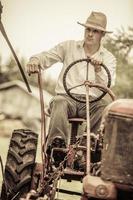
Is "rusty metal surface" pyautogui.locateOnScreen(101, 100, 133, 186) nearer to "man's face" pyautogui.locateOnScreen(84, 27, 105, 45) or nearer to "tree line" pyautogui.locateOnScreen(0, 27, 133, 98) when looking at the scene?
"man's face" pyautogui.locateOnScreen(84, 27, 105, 45)

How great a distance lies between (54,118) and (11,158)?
0.62 meters

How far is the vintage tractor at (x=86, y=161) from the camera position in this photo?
338 cm

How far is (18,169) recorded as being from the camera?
16.8ft

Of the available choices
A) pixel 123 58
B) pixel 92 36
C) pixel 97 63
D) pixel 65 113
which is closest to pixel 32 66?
pixel 65 113

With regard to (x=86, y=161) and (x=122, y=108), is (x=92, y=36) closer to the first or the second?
(x=86, y=161)

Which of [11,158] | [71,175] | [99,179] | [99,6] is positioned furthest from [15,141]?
[99,6]

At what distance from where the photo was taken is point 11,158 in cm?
524

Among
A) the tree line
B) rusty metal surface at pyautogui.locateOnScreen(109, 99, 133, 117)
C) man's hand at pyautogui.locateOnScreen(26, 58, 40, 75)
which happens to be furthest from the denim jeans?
the tree line

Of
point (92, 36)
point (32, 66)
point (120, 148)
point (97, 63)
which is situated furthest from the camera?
point (92, 36)

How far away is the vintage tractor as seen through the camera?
11.1 feet

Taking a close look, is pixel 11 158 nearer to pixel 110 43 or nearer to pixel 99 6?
pixel 99 6

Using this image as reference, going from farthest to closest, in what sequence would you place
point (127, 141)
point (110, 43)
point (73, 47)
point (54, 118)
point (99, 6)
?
point (110, 43)
point (99, 6)
point (73, 47)
point (54, 118)
point (127, 141)

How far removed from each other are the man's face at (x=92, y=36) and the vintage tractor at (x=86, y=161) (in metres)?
0.69

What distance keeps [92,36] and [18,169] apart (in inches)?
64.2
